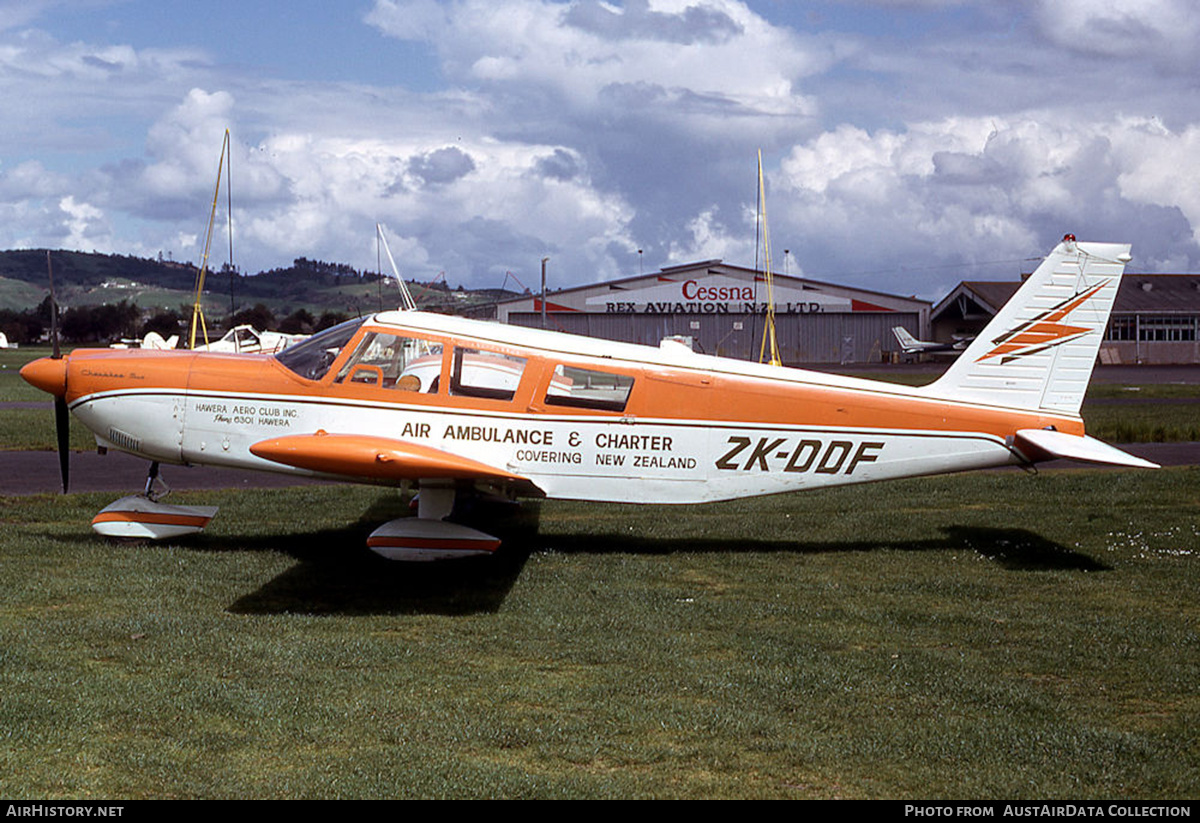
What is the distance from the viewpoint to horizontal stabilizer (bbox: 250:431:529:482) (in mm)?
7988

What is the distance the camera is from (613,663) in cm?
659

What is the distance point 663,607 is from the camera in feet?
26.3

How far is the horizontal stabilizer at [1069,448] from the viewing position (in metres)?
8.96

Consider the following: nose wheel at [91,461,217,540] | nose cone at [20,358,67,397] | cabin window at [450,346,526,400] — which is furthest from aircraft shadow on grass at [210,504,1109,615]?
nose cone at [20,358,67,397]

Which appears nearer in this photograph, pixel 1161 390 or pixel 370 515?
pixel 370 515

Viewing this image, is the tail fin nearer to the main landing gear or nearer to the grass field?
the grass field

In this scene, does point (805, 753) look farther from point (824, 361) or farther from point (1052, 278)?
point (824, 361)

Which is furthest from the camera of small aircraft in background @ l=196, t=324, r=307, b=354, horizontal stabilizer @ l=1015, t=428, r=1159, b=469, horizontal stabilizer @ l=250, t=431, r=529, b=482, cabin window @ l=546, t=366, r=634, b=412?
small aircraft in background @ l=196, t=324, r=307, b=354

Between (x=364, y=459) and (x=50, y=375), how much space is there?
361 cm

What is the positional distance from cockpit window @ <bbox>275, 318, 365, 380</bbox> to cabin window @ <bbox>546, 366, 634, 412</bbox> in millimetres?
1912

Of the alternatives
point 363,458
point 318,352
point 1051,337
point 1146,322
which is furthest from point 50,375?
point 1146,322

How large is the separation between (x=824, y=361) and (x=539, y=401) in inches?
2418

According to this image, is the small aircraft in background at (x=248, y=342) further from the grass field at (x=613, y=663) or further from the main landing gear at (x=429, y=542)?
the main landing gear at (x=429, y=542)

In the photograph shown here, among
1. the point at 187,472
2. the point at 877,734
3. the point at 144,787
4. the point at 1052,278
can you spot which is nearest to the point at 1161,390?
the point at 1052,278
